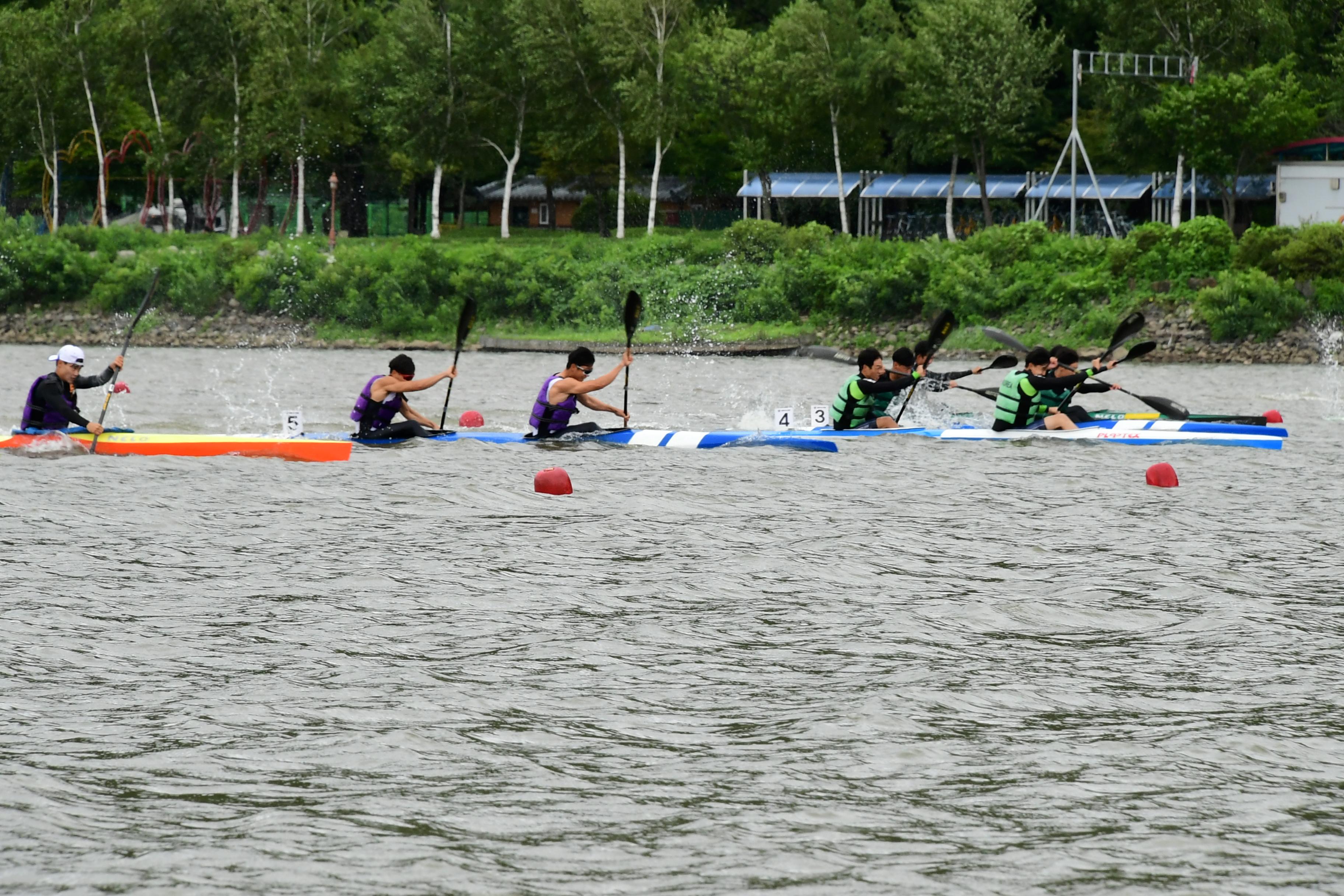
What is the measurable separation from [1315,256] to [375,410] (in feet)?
94.4

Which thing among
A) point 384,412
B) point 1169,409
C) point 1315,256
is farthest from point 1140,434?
point 1315,256

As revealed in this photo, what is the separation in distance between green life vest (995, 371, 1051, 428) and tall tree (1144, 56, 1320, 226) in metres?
31.7

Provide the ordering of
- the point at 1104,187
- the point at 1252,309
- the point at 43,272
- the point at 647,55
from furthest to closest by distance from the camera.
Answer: the point at 1104,187 < the point at 647,55 < the point at 43,272 < the point at 1252,309

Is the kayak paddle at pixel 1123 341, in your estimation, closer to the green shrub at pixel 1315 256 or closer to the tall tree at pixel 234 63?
the green shrub at pixel 1315 256

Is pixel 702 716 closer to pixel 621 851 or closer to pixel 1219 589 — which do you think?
pixel 621 851

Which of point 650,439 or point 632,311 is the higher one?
point 632,311

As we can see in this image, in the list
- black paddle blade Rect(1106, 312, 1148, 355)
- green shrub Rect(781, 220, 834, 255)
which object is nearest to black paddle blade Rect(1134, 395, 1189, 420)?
black paddle blade Rect(1106, 312, 1148, 355)

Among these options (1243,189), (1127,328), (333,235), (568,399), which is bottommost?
(568,399)

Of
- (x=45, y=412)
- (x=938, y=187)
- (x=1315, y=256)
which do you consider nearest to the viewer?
(x=45, y=412)

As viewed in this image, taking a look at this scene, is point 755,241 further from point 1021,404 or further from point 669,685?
point 669,685

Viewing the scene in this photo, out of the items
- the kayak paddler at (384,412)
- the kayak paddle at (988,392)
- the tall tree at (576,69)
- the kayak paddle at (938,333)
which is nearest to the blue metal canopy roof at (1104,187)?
the tall tree at (576,69)

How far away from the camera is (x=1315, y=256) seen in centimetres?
4016

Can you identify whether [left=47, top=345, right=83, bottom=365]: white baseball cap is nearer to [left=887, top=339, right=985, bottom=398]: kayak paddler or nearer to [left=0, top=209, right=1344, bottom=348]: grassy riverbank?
[left=887, top=339, right=985, bottom=398]: kayak paddler

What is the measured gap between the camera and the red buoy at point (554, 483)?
1628 centimetres
